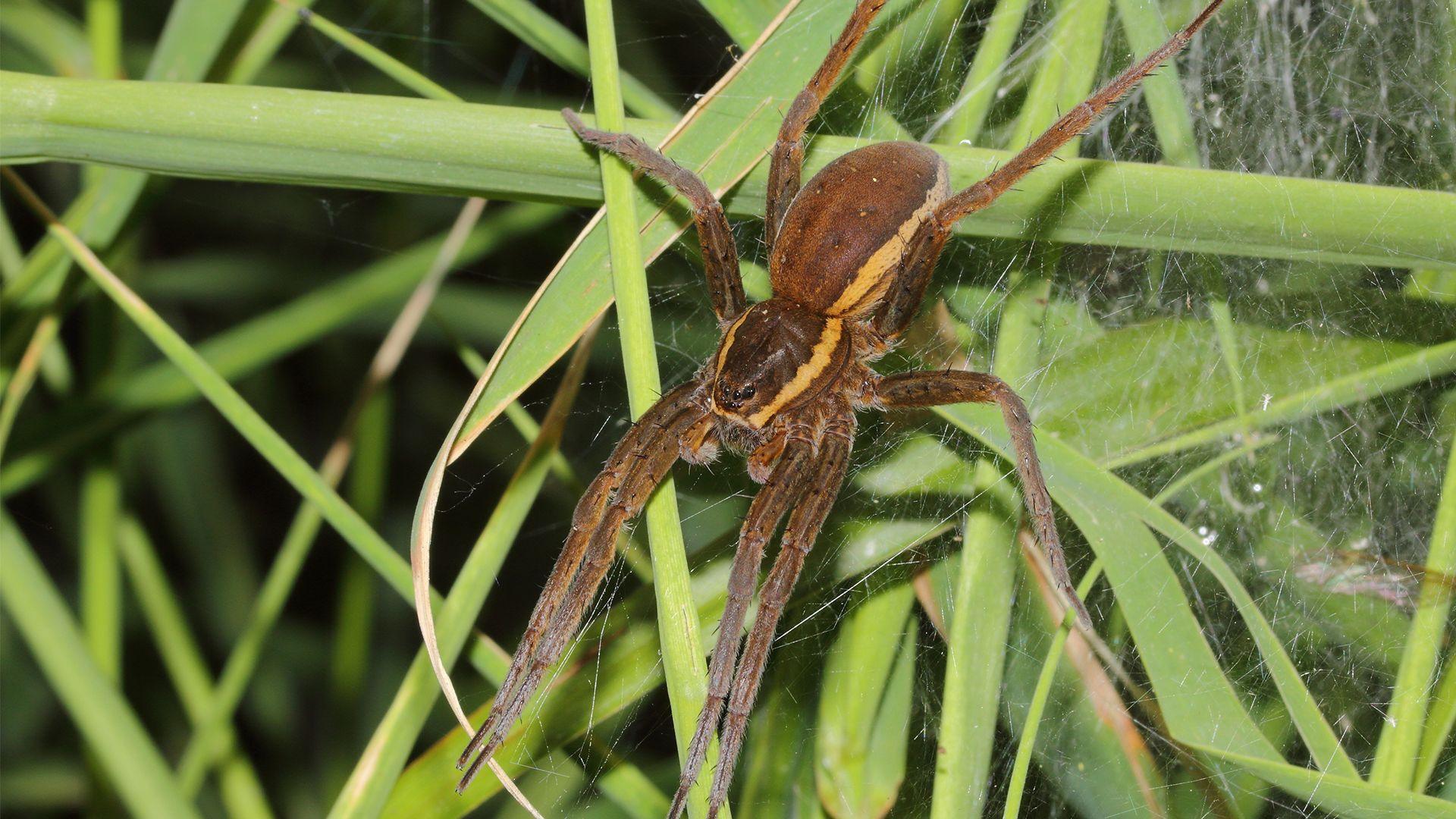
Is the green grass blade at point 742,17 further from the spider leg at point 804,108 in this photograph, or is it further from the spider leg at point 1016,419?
the spider leg at point 1016,419

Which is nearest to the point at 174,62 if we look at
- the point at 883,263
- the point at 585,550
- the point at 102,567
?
the point at 102,567

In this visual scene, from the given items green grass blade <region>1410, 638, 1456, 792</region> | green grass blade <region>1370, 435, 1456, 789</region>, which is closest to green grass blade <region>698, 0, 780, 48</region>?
green grass blade <region>1370, 435, 1456, 789</region>

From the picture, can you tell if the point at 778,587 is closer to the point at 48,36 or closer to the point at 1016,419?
the point at 1016,419

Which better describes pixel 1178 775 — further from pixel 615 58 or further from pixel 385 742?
pixel 615 58

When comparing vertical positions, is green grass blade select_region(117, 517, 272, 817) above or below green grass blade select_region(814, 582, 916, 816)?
above

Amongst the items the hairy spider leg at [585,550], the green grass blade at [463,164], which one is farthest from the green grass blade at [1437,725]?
the hairy spider leg at [585,550]

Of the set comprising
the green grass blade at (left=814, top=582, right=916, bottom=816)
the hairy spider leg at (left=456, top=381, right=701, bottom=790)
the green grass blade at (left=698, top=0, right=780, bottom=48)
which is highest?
the green grass blade at (left=698, top=0, right=780, bottom=48)

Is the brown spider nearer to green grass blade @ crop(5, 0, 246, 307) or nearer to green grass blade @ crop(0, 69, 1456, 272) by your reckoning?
green grass blade @ crop(0, 69, 1456, 272)
